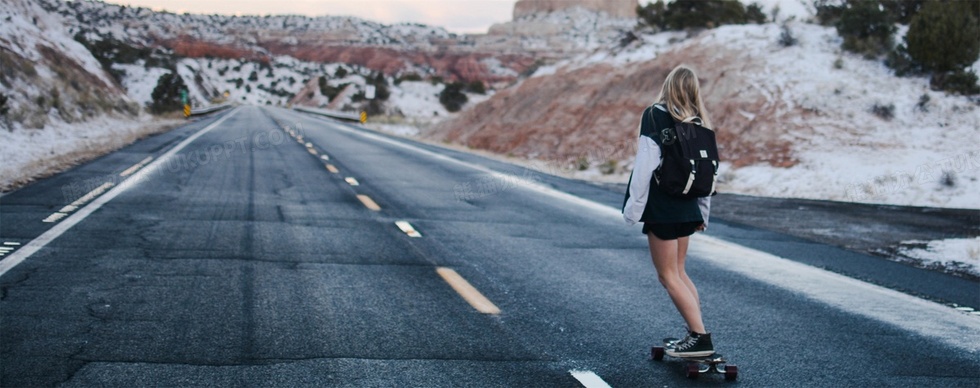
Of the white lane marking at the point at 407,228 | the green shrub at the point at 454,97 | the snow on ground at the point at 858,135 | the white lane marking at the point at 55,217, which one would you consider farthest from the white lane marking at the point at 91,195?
the green shrub at the point at 454,97

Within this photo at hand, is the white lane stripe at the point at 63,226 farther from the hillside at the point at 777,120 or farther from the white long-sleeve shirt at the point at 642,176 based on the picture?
the hillside at the point at 777,120

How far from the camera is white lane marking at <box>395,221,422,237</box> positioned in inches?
410

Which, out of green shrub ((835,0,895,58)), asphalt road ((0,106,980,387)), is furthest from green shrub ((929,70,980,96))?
asphalt road ((0,106,980,387))

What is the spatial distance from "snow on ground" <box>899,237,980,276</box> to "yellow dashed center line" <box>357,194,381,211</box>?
23.0 ft

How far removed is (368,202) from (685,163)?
29.2 ft

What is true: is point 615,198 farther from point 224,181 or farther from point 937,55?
point 937,55

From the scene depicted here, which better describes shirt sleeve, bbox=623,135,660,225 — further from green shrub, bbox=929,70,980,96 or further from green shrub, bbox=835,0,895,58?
green shrub, bbox=835,0,895,58

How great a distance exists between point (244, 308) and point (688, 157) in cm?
344

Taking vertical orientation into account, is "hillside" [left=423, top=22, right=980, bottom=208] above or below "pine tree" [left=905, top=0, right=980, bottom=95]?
below

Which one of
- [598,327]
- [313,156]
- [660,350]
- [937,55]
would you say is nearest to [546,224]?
[598,327]

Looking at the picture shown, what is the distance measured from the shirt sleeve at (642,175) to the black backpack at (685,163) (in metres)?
0.05

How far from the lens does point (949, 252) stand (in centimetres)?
1028

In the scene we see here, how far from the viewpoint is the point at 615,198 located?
1608 centimetres

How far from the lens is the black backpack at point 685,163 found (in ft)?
16.6
